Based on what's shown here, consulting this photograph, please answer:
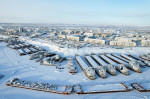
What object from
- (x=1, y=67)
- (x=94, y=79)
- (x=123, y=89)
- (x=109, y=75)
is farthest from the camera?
(x=1, y=67)

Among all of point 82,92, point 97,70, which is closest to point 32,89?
point 82,92

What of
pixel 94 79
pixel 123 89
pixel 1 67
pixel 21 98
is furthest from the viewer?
pixel 1 67

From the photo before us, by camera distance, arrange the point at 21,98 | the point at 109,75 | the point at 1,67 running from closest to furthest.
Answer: the point at 21,98 < the point at 109,75 < the point at 1,67

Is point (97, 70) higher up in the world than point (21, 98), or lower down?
higher up

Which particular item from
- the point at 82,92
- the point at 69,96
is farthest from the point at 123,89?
the point at 69,96

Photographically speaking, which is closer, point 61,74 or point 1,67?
point 61,74

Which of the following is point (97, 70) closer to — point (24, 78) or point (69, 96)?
point (69, 96)

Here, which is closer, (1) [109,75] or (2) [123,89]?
(2) [123,89]

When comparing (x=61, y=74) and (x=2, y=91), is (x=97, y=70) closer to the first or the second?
(x=61, y=74)

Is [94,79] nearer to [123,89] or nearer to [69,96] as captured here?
[123,89]

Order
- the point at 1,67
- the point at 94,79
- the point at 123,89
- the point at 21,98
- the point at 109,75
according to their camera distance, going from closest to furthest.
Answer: the point at 21,98 → the point at 123,89 → the point at 94,79 → the point at 109,75 → the point at 1,67
